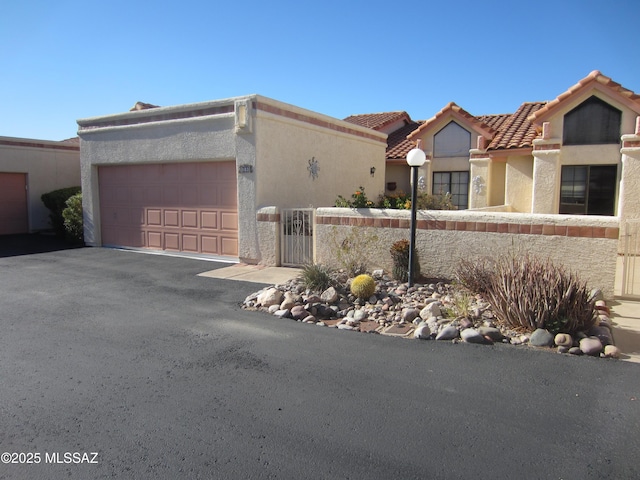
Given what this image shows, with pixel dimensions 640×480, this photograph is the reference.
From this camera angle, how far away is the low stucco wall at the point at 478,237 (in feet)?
25.2

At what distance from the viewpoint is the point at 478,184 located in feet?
53.9

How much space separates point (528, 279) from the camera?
247 inches

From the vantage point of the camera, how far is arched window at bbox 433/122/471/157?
17.2 meters

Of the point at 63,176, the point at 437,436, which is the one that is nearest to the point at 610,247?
the point at 437,436

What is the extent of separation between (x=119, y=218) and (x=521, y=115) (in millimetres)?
14141

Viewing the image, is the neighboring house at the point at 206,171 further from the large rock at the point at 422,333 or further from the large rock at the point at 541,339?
the large rock at the point at 541,339

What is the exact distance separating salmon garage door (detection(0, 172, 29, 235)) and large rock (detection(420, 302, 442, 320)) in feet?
56.9

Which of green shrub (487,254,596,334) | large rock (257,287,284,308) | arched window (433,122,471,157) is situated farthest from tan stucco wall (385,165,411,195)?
green shrub (487,254,596,334)

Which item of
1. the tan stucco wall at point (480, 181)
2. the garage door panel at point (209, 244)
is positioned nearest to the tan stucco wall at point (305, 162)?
the garage door panel at point (209, 244)

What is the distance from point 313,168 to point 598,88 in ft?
25.8

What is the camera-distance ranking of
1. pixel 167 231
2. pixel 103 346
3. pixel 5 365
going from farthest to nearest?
pixel 167 231
pixel 103 346
pixel 5 365

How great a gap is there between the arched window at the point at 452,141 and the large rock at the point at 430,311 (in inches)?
456

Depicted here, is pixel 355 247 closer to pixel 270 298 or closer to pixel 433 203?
pixel 270 298

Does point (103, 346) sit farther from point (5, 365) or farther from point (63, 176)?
A: point (63, 176)
